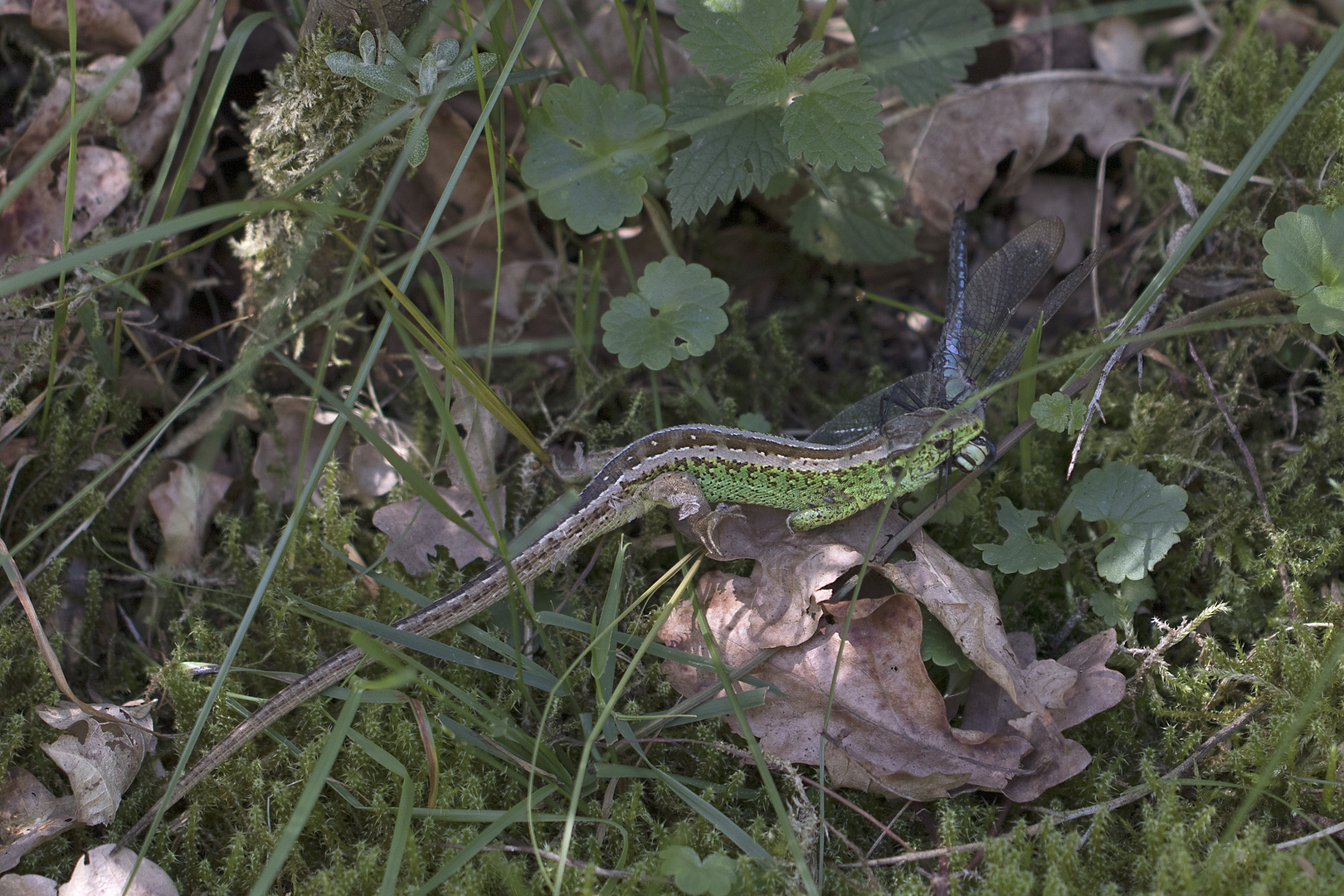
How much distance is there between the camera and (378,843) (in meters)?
3.11

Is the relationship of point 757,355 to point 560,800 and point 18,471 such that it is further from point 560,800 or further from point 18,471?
point 18,471

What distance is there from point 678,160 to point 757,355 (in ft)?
4.26

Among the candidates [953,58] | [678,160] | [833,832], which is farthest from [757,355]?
[833,832]

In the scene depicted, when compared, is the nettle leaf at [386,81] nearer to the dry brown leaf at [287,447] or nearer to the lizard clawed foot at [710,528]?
the dry brown leaf at [287,447]

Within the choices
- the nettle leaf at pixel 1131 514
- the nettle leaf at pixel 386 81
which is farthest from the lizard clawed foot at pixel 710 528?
the nettle leaf at pixel 386 81

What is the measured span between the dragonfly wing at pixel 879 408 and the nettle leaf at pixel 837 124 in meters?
1.00

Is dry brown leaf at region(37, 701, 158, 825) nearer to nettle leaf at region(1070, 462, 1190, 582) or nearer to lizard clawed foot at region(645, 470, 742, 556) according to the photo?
lizard clawed foot at region(645, 470, 742, 556)

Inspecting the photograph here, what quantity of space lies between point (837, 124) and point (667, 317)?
109cm

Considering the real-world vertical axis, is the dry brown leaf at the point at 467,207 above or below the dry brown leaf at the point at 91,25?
below

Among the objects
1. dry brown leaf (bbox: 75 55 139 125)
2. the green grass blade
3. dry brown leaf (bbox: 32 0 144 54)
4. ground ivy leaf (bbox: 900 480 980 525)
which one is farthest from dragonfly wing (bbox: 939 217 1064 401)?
dry brown leaf (bbox: 32 0 144 54)

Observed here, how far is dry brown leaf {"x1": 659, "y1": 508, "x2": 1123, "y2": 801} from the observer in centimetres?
311

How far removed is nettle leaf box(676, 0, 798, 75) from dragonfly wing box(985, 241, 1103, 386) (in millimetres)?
1511

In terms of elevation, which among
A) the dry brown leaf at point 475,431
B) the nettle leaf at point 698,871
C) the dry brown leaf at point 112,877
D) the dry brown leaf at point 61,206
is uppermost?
the dry brown leaf at point 61,206

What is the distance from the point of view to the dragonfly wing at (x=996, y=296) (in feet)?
12.4
